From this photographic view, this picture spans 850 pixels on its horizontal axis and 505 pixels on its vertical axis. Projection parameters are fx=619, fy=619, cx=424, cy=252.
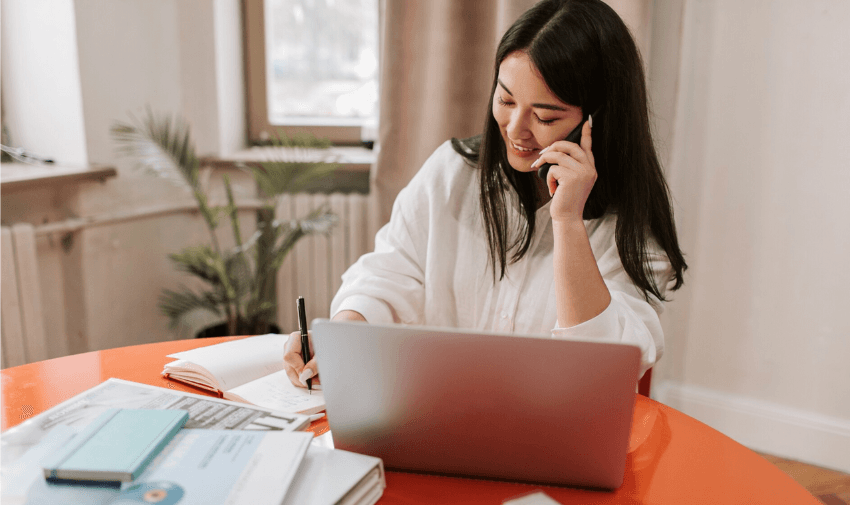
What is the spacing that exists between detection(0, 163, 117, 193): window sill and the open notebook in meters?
1.16

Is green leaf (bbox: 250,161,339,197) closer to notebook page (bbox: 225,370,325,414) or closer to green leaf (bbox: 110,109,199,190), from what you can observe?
green leaf (bbox: 110,109,199,190)

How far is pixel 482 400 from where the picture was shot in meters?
0.61

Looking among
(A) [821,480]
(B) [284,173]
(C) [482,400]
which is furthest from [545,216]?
(A) [821,480]

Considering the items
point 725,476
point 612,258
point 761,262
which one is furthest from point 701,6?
point 725,476

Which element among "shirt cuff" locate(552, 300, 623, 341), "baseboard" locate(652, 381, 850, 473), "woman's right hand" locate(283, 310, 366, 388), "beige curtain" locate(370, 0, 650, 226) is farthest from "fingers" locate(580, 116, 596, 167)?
"baseboard" locate(652, 381, 850, 473)

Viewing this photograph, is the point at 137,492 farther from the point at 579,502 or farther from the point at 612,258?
the point at 612,258

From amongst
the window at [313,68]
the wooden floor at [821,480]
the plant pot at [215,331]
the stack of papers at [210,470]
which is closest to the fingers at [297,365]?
the stack of papers at [210,470]

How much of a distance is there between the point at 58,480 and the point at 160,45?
210cm

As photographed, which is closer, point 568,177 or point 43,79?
point 568,177

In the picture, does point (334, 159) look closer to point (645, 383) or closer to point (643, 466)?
point (645, 383)

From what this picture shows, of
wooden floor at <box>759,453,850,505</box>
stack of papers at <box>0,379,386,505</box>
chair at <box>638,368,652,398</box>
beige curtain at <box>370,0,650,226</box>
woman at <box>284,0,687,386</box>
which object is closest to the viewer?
stack of papers at <box>0,379,386,505</box>

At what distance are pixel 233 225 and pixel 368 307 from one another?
120 cm

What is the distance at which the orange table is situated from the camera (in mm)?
683

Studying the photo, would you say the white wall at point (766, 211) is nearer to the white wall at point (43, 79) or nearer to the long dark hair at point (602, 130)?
the long dark hair at point (602, 130)
